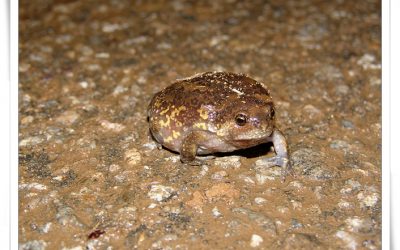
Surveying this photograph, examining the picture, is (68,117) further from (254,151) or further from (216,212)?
(216,212)

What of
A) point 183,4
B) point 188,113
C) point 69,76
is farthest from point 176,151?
Answer: point 183,4

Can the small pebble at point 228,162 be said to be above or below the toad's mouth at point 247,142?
below

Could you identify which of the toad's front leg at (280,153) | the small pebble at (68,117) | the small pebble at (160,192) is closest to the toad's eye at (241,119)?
the toad's front leg at (280,153)

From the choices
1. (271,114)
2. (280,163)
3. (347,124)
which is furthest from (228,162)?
(347,124)

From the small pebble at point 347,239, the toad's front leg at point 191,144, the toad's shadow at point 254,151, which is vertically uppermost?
the toad's front leg at point 191,144

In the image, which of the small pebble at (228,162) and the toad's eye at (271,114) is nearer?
the toad's eye at (271,114)

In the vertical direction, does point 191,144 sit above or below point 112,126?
above

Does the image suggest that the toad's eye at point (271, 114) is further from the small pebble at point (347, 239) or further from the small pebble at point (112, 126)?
the small pebble at point (112, 126)
